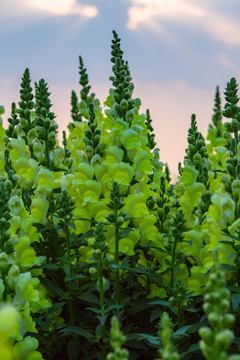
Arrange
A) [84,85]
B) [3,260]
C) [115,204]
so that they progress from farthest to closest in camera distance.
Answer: [84,85]
[115,204]
[3,260]

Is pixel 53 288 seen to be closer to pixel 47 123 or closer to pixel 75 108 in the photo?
pixel 47 123

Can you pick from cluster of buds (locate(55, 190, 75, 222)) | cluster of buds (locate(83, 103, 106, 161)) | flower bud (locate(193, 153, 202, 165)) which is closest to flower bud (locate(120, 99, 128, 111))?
cluster of buds (locate(83, 103, 106, 161))

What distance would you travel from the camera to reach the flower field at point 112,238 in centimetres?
321

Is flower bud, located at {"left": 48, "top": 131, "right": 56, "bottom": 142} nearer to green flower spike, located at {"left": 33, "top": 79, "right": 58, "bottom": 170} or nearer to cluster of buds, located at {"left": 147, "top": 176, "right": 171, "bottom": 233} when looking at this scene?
green flower spike, located at {"left": 33, "top": 79, "right": 58, "bottom": 170}

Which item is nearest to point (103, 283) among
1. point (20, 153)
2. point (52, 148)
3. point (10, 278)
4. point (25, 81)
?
point (10, 278)

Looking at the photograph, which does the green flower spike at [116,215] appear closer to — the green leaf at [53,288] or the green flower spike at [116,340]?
the green leaf at [53,288]

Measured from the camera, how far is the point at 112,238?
11.9ft

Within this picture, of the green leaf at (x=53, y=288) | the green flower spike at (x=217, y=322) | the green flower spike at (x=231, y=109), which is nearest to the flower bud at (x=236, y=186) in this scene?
the green flower spike at (x=231, y=109)

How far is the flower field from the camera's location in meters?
3.21

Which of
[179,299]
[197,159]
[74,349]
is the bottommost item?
[74,349]

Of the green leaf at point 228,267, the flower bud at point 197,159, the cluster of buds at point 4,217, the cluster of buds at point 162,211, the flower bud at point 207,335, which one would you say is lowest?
the flower bud at point 207,335

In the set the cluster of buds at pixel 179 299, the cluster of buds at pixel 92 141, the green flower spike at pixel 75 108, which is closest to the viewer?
the cluster of buds at pixel 179 299

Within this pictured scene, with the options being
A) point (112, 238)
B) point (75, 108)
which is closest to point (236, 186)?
point (112, 238)

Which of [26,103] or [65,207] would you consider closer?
[65,207]
